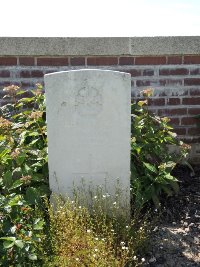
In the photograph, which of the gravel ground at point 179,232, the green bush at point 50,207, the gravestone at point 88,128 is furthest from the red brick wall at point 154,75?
the gravestone at point 88,128

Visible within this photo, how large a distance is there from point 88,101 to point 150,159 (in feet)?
2.98

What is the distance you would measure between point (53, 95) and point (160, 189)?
1162 millimetres

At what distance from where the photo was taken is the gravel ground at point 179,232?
8.84 ft

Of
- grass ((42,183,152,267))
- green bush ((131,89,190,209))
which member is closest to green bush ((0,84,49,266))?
grass ((42,183,152,267))

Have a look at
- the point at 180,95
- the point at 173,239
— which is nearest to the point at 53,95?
the point at 173,239

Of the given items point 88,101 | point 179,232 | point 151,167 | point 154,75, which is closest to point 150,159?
point 151,167

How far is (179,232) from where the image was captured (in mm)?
3025

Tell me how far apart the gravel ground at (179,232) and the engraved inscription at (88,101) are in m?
0.93

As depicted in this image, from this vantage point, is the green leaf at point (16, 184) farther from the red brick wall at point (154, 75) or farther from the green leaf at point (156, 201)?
the red brick wall at point (154, 75)

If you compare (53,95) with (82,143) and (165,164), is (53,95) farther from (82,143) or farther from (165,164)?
(165,164)

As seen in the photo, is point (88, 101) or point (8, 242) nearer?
point (8, 242)

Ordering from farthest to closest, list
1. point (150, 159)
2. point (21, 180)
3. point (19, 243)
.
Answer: point (150, 159), point (21, 180), point (19, 243)

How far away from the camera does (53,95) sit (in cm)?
295

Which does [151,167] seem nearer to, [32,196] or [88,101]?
[88,101]
